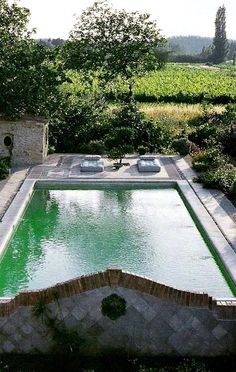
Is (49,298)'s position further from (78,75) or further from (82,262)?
(78,75)

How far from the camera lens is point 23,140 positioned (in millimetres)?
22734

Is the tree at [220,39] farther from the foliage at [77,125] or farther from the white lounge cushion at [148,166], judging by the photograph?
the white lounge cushion at [148,166]

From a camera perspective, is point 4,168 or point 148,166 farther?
point 148,166

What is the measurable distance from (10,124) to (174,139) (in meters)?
7.42

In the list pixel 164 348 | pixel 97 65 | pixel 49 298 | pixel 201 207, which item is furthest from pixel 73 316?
pixel 97 65

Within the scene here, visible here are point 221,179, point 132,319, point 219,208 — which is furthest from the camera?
point 221,179

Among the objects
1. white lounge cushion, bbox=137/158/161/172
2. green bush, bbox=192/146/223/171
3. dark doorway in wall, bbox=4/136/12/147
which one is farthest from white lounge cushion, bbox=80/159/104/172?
green bush, bbox=192/146/223/171

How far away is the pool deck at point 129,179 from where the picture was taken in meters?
15.9

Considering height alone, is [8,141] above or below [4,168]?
above

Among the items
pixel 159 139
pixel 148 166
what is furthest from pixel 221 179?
pixel 159 139

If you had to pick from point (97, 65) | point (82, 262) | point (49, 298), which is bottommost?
point (82, 262)

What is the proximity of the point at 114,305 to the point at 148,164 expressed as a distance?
12.9m

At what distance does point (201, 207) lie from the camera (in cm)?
1744

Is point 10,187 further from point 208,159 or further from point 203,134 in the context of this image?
point 203,134
